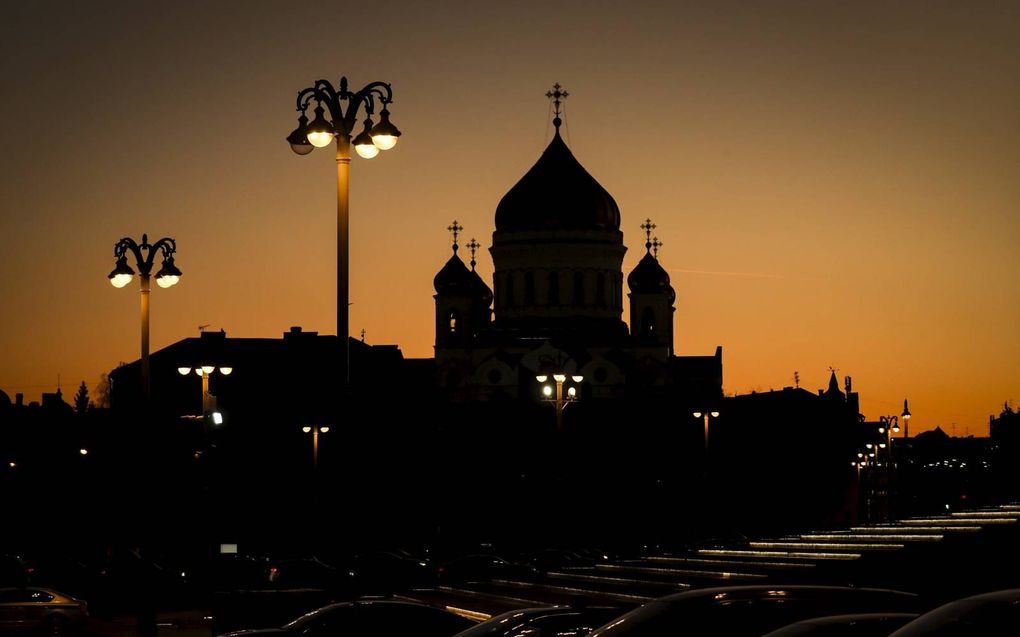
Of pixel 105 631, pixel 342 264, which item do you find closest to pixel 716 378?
pixel 105 631

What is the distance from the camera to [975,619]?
11281 mm

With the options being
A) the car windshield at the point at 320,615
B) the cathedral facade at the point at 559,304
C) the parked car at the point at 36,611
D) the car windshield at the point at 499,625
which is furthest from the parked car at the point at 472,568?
the cathedral facade at the point at 559,304

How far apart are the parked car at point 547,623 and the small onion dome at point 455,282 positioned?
91.8 metres

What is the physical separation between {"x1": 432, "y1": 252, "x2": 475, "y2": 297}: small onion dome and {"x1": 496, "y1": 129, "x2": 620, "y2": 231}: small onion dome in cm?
545

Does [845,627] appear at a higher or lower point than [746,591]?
lower

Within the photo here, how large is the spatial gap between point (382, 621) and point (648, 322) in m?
89.7

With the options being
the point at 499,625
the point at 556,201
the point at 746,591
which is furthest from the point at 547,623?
the point at 556,201

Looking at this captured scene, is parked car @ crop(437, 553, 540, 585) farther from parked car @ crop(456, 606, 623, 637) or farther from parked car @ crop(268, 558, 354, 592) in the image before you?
parked car @ crop(456, 606, 623, 637)

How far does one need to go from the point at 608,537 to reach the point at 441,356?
33685mm

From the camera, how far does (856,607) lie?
16.0 metres

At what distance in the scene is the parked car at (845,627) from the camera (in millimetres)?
13180

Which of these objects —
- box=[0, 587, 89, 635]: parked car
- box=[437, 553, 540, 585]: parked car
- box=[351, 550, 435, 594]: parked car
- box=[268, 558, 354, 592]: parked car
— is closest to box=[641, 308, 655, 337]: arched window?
box=[351, 550, 435, 594]: parked car

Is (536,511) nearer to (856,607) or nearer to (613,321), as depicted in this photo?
(613,321)

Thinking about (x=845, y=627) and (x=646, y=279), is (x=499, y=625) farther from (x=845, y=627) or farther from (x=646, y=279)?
(x=646, y=279)
